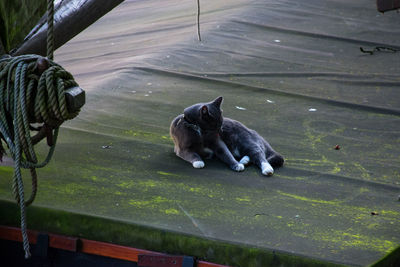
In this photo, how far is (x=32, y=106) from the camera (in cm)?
267

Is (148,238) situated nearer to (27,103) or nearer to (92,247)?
(92,247)

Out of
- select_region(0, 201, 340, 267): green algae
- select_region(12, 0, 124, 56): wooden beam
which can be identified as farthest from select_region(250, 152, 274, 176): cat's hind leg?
select_region(12, 0, 124, 56): wooden beam

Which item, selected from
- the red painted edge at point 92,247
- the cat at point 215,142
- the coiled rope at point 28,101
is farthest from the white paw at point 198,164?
the coiled rope at point 28,101

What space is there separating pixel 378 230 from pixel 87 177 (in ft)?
5.35

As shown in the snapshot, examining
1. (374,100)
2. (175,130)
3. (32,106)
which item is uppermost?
(32,106)

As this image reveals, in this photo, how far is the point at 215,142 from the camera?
3.88 m

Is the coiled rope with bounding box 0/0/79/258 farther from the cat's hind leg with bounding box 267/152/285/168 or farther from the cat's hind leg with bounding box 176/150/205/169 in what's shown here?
the cat's hind leg with bounding box 267/152/285/168

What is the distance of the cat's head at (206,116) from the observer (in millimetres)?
3762

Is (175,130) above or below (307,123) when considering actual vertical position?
above

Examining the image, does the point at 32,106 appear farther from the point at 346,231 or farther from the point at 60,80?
the point at 346,231

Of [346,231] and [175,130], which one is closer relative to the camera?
[346,231]

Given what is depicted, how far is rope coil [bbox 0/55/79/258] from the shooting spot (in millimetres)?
2580

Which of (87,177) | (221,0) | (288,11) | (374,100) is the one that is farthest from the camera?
(221,0)

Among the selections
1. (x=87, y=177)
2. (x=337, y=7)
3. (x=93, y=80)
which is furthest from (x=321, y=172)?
(x=337, y=7)
